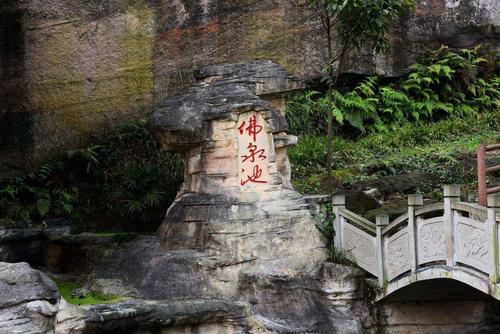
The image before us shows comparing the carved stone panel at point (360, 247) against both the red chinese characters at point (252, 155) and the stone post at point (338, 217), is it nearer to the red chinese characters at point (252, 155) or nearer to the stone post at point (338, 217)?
the stone post at point (338, 217)

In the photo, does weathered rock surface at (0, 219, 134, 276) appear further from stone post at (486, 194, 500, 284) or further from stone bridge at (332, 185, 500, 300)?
stone post at (486, 194, 500, 284)

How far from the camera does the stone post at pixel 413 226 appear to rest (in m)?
8.32

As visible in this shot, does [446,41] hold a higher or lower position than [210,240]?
higher

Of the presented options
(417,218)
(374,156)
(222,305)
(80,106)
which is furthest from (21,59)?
(417,218)

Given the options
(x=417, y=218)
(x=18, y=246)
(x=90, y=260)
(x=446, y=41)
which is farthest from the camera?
(x=446, y=41)

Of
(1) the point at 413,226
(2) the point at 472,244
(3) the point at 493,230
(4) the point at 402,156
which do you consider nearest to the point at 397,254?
(1) the point at 413,226

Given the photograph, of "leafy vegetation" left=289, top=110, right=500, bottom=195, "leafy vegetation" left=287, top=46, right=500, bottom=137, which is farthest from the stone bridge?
"leafy vegetation" left=287, top=46, right=500, bottom=137

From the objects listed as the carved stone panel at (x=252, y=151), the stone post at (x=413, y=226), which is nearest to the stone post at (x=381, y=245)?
the stone post at (x=413, y=226)

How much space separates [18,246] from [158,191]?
2.39 meters

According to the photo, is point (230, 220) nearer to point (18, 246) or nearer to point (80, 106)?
point (18, 246)

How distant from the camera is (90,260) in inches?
425

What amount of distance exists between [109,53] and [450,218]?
9.67 metres

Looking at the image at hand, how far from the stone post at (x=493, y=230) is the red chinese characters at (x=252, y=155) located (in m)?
3.44

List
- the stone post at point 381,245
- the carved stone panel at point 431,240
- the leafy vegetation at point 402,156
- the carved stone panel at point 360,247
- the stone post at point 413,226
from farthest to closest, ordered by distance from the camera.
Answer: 1. the leafy vegetation at point 402,156
2. the carved stone panel at point 360,247
3. the stone post at point 381,245
4. the stone post at point 413,226
5. the carved stone panel at point 431,240
